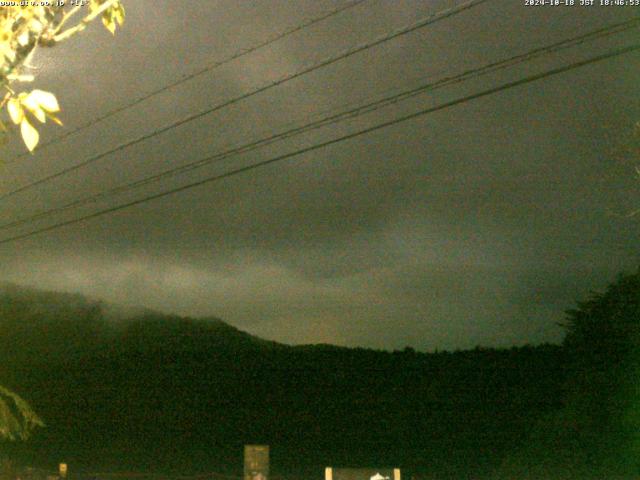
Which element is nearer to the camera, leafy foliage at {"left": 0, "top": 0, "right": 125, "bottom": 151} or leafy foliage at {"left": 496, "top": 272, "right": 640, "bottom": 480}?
leafy foliage at {"left": 0, "top": 0, "right": 125, "bottom": 151}

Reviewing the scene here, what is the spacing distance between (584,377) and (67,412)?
32.2 meters

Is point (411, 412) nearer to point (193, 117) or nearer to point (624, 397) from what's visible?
point (624, 397)

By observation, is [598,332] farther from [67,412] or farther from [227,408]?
[67,412]

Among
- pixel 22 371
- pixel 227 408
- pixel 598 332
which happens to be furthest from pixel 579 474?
pixel 22 371

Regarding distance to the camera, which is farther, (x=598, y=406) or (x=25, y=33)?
(x=598, y=406)

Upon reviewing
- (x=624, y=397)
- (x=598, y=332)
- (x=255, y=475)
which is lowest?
(x=255, y=475)

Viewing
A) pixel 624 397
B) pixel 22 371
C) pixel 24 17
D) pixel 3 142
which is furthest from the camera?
pixel 22 371

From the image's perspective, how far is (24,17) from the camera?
161 inches

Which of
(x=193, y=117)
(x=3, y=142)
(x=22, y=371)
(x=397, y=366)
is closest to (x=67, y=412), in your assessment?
(x=22, y=371)

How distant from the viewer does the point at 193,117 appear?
10703 mm

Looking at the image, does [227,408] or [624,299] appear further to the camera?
[227,408]

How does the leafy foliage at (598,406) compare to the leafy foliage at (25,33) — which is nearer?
the leafy foliage at (25,33)

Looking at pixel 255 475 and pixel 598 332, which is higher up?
pixel 598 332

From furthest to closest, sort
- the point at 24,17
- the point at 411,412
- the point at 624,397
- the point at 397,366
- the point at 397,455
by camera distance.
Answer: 1. the point at 397,366
2. the point at 411,412
3. the point at 397,455
4. the point at 624,397
5. the point at 24,17
